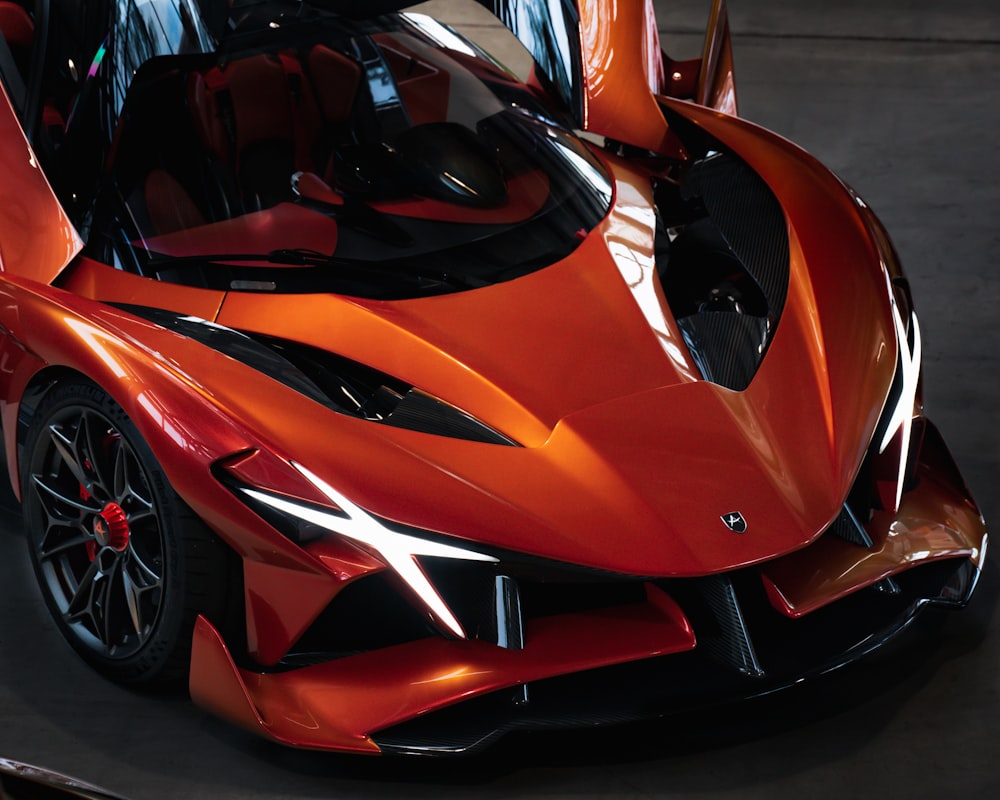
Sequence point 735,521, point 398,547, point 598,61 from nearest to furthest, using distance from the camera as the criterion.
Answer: point 398,547 < point 735,521 < point 598,61

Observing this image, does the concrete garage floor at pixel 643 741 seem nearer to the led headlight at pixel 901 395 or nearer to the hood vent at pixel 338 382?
the led headlight at pixel 901 395

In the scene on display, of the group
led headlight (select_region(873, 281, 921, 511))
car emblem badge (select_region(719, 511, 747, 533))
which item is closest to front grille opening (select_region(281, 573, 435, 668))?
car emblem badge (select_region(719, 511, 747, 533))

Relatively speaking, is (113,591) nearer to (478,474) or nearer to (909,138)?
(478,474)

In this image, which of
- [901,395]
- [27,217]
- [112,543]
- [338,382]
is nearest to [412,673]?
[338,382]

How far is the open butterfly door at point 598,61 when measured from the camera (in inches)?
127

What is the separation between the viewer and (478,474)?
7.46ft

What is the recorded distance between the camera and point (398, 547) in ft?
7.18

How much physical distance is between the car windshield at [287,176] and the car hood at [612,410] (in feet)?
0.31

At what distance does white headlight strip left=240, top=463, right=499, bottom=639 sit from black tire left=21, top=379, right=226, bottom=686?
0.25 metres

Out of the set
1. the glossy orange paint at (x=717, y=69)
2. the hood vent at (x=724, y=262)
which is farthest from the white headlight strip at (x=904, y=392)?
the glossy orange paint at (x=717, y=69)

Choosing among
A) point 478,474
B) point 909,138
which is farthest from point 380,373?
point 909,138

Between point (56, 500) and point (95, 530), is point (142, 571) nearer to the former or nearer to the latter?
point (95, 530)

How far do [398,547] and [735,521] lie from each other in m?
0.56

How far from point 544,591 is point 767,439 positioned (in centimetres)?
49
